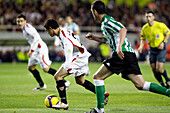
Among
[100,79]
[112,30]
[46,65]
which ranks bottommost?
[46,65]

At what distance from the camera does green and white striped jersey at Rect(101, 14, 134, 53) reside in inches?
253

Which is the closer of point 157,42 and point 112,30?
point 112,30

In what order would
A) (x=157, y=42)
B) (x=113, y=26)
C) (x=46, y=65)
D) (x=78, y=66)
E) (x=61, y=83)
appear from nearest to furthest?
(x=113, y=26) → (x=61, y=83) → (x=78, y=66) → (x=46, y=65) → (x=157, y=42)

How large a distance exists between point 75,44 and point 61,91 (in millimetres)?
1079

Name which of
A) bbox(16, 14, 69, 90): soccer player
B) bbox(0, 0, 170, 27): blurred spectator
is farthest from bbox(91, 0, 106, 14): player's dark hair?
bbox(0, 0, 170, 27): blurred spectator

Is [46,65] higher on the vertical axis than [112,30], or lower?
lower

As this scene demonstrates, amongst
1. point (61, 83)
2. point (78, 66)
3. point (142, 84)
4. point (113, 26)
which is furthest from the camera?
point (78, 66)

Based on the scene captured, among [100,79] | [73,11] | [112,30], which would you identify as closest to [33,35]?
[100,79]

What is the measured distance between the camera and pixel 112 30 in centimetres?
647

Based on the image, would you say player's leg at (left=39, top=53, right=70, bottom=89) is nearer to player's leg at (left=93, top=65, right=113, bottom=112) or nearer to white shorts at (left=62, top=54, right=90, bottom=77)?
white shorts at (left=62, top=54, right=90, bottom=77)

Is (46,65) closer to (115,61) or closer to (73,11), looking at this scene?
(115,61)

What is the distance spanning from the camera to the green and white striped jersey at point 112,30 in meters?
6.43

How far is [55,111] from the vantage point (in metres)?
7.01

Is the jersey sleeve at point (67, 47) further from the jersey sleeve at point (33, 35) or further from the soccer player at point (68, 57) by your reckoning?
the jersey sleeve at point (33, 35)
